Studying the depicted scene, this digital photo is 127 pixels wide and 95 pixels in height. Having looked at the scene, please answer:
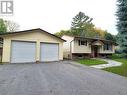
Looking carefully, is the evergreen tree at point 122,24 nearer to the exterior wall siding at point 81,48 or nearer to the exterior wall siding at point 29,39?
the exterior wall siding at point 29,39

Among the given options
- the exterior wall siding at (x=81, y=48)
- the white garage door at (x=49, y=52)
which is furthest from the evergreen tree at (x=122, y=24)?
the exterior wall siding at (x=81, y=48)

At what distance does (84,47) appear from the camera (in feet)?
91.9

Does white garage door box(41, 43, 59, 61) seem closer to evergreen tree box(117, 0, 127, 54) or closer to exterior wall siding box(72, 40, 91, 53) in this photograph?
exterior wall siding box(72, 40, 91, 53)

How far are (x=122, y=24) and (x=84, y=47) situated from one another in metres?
12.9

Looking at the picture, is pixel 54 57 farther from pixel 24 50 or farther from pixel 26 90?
pixel 26 90

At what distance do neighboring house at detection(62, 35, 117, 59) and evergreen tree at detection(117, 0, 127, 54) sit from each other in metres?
11.3

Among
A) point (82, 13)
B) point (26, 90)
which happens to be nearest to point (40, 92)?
point (26, 90)

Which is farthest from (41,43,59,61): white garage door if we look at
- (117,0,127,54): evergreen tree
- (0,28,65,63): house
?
(117,0,127,54): evergreen tree

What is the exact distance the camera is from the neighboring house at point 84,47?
26.7 meters

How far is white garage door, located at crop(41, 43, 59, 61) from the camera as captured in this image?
2138 cm

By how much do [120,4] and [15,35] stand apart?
38.8 feet

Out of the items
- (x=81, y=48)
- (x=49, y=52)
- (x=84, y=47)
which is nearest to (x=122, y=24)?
(x=49, y=52)

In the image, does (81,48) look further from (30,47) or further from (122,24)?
(122,24)

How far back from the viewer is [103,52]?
103ft
